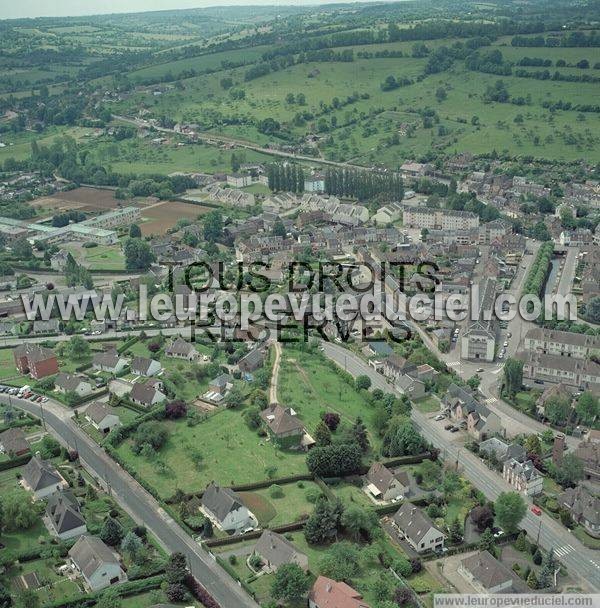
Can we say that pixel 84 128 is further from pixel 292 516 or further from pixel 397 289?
pixel 292 516

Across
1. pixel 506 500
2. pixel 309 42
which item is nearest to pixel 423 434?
pixel 506 500

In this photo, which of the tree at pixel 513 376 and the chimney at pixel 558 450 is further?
the tree at pixel 513 376

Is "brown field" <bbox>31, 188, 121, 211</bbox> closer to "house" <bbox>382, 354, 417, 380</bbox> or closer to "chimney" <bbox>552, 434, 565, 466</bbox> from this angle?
"house" <bbox>382, 354, 417, 380</bbox>

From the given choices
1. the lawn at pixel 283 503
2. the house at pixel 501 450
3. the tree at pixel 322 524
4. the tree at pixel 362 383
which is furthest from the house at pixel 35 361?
the house at pixel 501 450

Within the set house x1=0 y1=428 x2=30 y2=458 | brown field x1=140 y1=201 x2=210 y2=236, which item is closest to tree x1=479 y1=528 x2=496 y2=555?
house x1=0 y1=428 x2=30 y2=458

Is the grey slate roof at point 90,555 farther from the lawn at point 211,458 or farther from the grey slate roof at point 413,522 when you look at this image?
the grey slate roof at point 413,522

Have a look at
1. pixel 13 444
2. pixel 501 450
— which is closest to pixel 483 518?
pixel 501 450
